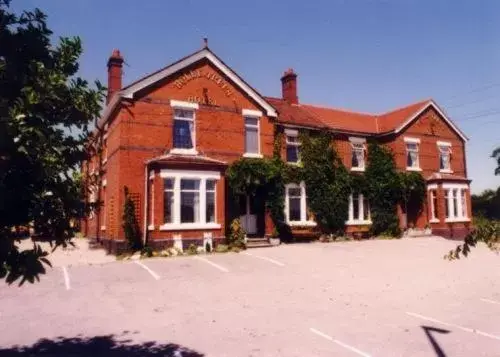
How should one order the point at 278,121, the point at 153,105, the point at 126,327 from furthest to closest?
the point at 278,121 → the point at 153,105 → the point at 126,327

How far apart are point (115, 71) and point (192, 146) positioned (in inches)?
275

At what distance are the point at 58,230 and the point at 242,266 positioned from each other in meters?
11.7

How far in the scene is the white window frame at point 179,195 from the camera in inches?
768

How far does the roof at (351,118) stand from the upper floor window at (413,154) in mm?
1394

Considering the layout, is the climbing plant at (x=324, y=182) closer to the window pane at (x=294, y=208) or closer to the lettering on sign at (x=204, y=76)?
the window pane at (x=294, y=208)

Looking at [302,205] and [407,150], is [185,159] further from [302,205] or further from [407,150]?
[407,150]

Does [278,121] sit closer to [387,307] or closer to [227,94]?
[227,94]

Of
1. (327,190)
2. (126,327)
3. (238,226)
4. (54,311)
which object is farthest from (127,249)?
(327,190)

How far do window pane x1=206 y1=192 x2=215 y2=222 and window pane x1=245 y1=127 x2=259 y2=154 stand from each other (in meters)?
3.78

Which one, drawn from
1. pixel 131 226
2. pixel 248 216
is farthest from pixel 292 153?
pixel 131 226

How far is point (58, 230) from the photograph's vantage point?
4945mm

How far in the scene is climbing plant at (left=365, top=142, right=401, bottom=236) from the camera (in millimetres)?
26938

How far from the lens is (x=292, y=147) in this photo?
83.2 feet

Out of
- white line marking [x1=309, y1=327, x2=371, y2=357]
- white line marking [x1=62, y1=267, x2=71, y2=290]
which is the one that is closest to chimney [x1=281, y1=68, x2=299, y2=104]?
white line marking [x1=62, y1=267, x2=71, y2=290]
